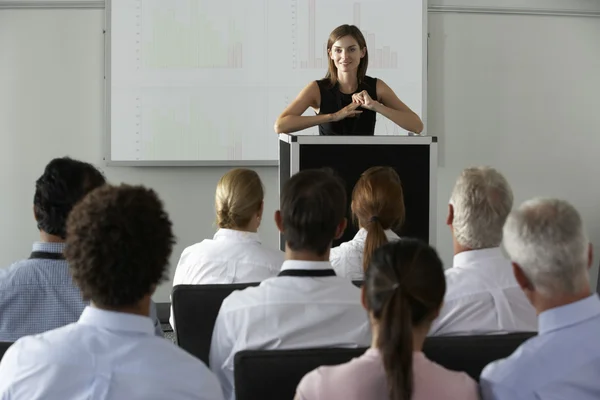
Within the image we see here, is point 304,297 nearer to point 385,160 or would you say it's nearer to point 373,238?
point 373,238

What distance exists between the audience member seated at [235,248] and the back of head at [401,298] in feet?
4.39

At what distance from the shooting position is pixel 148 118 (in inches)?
211

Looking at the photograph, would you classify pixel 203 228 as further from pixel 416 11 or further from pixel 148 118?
pixel 416 11

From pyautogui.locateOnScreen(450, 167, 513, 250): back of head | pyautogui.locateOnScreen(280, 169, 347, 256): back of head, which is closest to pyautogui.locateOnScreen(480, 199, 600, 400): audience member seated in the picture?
pyautogui.locateOnScreen(280, 169, 347, 256): back of head

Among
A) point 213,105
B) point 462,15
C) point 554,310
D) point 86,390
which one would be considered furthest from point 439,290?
point 462,15

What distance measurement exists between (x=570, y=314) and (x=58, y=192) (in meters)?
1.37

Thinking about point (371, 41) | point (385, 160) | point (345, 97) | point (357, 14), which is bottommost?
point (385, 160)

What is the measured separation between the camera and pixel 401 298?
4.61 ft

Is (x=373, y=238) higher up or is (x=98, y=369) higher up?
(x=373, y=238)

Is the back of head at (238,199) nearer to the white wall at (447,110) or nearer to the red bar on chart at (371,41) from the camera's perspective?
the white wall at (447,110)

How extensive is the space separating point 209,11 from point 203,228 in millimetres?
1439

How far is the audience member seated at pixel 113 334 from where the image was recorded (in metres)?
1.40

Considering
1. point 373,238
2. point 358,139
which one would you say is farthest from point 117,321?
point 358,139

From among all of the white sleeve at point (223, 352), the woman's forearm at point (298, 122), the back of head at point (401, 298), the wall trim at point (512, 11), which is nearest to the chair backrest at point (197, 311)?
the white sleeve at point (223, 352)
